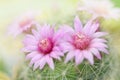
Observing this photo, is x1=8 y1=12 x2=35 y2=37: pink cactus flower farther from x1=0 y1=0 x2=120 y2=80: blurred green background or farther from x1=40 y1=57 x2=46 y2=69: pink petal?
x1=40 y1=57 x2=46 y2=69: pink petal

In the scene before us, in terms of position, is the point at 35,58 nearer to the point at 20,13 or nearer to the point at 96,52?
the point at 96,52

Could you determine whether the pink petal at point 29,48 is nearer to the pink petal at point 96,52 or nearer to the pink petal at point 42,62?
the pink petal at point 42,62

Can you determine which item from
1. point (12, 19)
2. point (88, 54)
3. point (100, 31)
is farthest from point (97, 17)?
point (12, 19)

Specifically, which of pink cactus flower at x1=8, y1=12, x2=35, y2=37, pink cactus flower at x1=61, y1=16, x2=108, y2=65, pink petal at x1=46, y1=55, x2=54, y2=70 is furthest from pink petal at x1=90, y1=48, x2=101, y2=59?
pink cactus flower at x1=8, y1=12, x2=35, y2=37

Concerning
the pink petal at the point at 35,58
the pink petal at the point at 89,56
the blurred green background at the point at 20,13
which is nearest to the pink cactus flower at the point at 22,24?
the blurred green background at the point at 20,13

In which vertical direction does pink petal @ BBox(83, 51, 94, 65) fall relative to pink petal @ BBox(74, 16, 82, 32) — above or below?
below

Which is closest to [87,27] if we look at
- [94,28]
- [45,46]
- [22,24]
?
[94,28]
